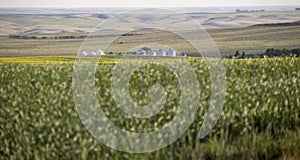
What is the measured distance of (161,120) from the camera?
479 inches

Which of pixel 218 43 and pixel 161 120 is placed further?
pixel 218 43

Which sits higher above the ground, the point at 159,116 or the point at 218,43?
the point at 159,116

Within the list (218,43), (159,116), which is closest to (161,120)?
(159,116)

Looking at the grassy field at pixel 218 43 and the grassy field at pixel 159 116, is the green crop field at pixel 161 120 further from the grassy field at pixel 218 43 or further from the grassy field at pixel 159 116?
the grassy field at pixel 218 43

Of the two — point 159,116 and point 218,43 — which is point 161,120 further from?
point 218,43

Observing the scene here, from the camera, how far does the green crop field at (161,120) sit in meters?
10.6

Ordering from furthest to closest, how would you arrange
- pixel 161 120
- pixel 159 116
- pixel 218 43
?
pixel 218 43 < pixel 159 116 < pixel 161 120

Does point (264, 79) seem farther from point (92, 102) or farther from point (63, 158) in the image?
point (63, 158)

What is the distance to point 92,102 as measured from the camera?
13.4 metres

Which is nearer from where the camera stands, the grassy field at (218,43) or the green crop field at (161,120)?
the green crop field at (161,120)

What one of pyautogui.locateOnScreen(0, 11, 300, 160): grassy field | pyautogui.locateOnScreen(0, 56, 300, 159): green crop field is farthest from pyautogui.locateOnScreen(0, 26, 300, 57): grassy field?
pyautogui.locateOnScreen(0, 56, 300, 159): green crop field

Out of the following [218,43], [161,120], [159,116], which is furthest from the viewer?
[218,43]

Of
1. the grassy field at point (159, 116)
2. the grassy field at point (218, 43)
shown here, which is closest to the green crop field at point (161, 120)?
the grassy field at point (159, 116)

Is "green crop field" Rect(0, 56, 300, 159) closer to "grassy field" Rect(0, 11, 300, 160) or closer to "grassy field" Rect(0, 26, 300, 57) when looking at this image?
"grassy field" Rect(0, 11, 300, 160)
